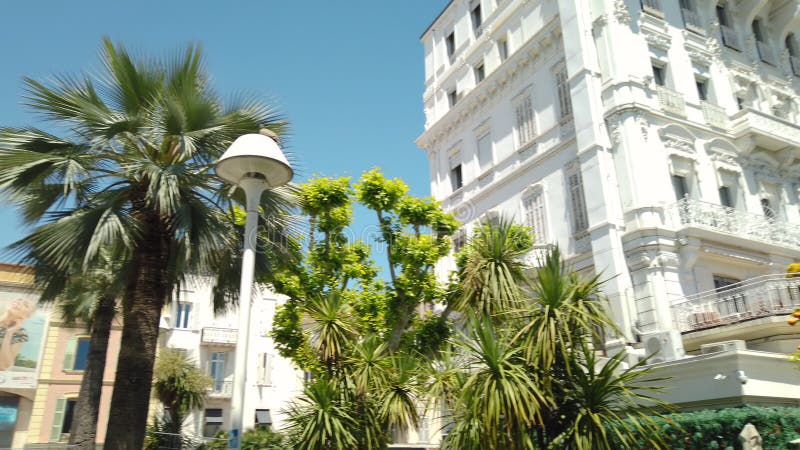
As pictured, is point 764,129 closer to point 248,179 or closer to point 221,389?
point 248,179

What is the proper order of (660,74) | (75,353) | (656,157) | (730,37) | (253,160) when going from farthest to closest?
1. (75,353)
2. (730,37)
3. (660,74)
4. (656,157)
5. (253,160)

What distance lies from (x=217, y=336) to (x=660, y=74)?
2600 centimetres

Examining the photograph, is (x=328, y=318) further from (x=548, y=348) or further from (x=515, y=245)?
(x=548, y=348)

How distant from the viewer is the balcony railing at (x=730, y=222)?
16.1m

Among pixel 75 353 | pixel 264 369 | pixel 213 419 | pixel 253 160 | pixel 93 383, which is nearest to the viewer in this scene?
pixel 253 160

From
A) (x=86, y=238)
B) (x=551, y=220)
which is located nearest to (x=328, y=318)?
(x=86, y=238)

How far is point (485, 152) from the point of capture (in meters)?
22.5

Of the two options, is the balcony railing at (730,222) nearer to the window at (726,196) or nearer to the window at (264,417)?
the window at (726,196)

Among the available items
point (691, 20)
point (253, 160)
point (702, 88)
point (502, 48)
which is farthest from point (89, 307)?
point (691, 20)

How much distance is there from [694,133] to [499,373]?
46.5 feet

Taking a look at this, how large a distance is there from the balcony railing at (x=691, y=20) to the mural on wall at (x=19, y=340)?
101 ft

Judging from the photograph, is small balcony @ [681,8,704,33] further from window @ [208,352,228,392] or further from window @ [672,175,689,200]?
window @ [208,352,228,392]

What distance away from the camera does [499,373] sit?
7.64 m

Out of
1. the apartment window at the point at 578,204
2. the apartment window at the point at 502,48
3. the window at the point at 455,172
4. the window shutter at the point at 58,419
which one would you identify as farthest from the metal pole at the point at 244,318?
the window shutter at the point at 58,419
